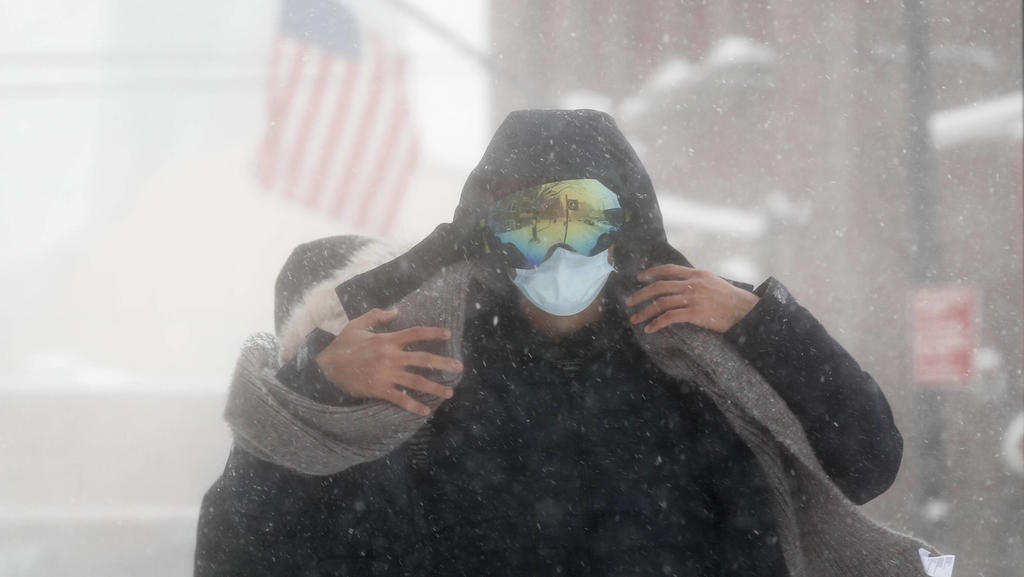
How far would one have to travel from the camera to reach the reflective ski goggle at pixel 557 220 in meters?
1.88

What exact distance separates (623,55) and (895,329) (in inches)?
146

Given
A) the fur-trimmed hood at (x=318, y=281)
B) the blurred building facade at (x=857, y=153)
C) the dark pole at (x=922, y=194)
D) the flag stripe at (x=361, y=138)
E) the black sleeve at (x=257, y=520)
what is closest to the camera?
the black sleeve at (x=257, y=520)

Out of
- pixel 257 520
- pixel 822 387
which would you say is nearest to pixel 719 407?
pixel 822 387

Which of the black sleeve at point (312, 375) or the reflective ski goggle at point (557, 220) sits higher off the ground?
the reflective ski goggle at point (557, 220)

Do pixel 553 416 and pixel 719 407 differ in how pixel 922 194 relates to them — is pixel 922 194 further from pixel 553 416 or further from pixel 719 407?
pixel 553 416

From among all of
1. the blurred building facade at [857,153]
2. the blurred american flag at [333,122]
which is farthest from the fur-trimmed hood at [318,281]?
the blurred american flag at [333,122]

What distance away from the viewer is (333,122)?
691 cm

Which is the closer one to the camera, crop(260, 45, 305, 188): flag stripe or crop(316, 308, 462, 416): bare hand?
crop(316, 308, 462, 416): bare hand

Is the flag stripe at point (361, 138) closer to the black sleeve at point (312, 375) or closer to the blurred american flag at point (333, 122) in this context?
the blurred american flag at point (333, 122)

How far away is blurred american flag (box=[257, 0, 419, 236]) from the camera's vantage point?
6.78 metres

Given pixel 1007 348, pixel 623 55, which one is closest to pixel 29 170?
pixel 623 55

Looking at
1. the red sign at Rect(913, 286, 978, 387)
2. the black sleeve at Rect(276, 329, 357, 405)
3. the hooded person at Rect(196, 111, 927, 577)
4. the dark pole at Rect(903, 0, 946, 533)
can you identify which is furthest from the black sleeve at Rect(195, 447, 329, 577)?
the red sign at Rect(913, 286, 978, 387)

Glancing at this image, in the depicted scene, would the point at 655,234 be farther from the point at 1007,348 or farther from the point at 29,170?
the point at 29,170

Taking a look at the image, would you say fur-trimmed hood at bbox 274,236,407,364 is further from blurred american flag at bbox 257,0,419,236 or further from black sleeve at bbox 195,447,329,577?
blurred american flag at bbox 257,0,419,236
